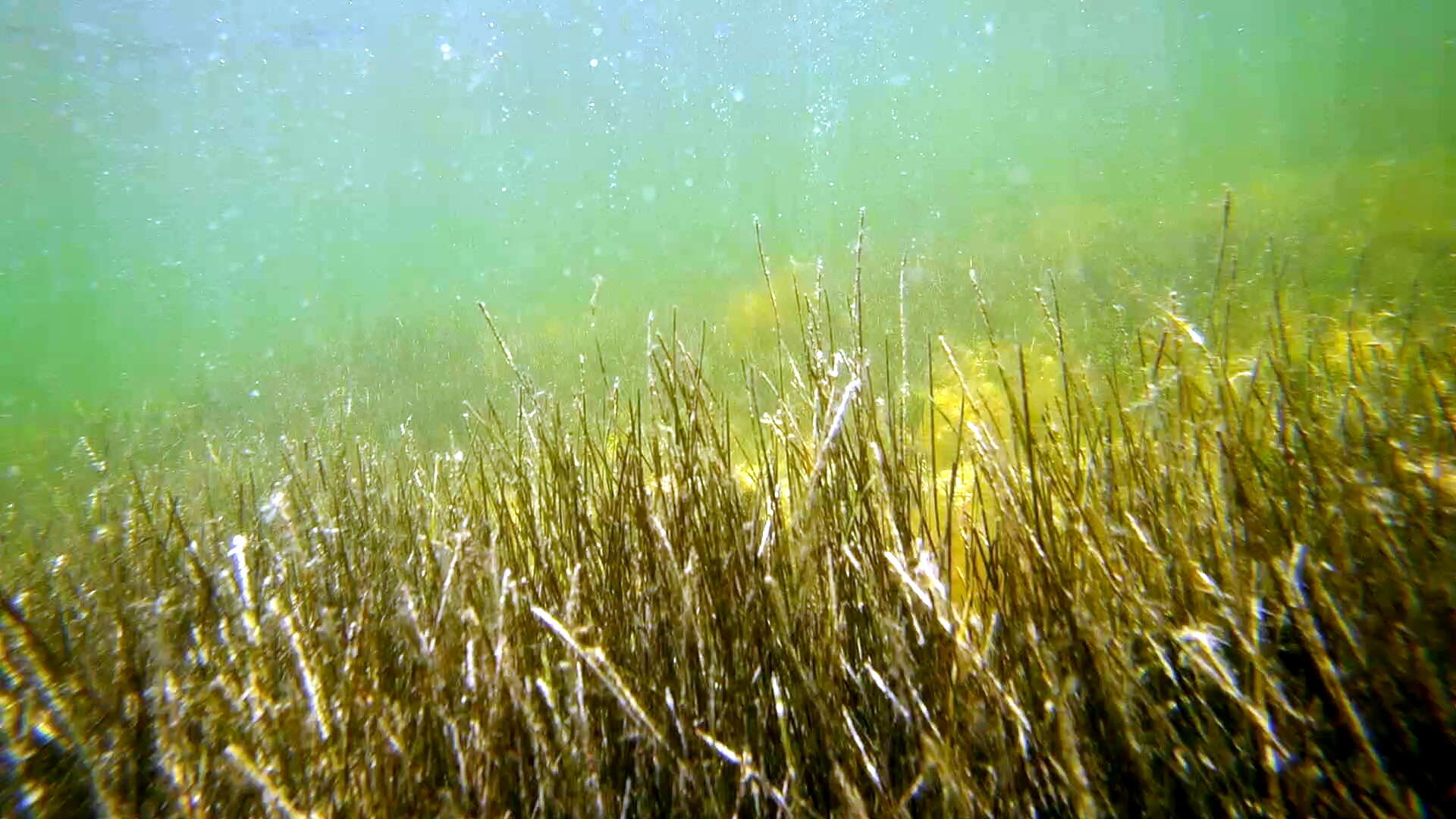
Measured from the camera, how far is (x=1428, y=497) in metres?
1.32

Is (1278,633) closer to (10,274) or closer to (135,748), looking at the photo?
(135,748)

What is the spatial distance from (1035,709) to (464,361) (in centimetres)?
1145

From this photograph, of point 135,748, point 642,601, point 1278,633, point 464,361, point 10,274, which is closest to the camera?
point 1278,633

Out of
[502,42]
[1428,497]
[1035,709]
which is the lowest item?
[1035,709]

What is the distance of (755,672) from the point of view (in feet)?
4.43

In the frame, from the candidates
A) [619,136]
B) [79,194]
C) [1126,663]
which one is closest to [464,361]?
[1126,663]

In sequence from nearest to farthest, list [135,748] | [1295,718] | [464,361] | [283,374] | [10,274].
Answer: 1. [1295,718]
2. [135,748]
3. [464,361]
4. [283,374]
5. [10,274]

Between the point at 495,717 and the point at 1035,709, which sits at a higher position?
the point at 495,717

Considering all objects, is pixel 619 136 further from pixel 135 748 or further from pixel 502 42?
pixel 135 748

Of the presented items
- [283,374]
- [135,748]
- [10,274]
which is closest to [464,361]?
[283,374]

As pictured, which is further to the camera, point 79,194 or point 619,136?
point 619,136

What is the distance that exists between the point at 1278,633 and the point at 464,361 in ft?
A: 38.2

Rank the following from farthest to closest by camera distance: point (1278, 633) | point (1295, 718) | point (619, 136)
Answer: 1. point (619, 136)
2. point (1278, 633)
3. point (1295, 718)

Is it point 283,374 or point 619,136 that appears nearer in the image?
point 283,374
